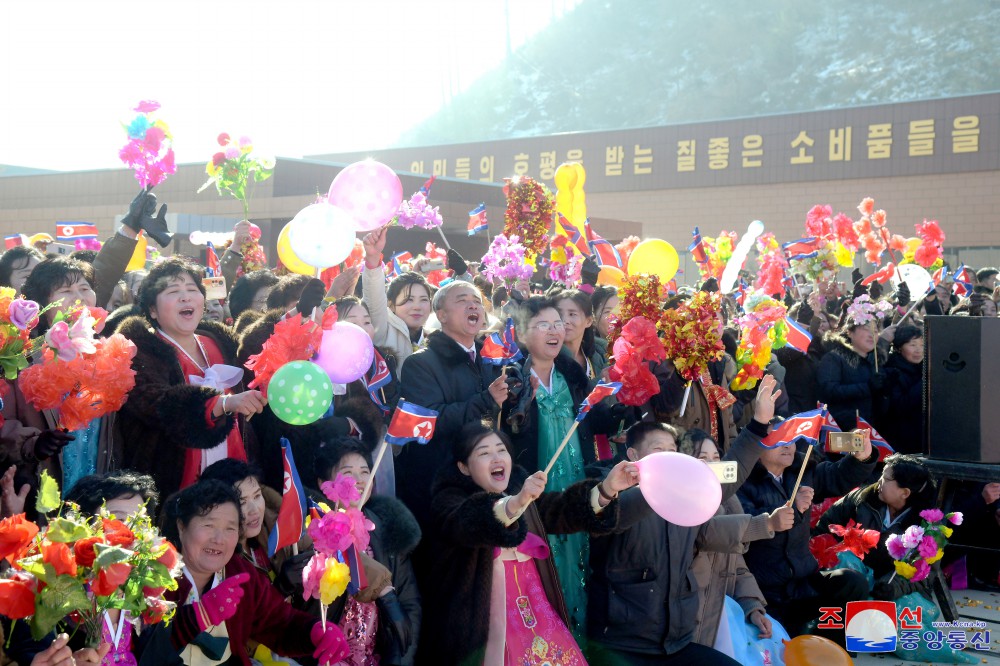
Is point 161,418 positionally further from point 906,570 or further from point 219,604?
point 906,570

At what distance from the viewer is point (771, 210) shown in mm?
19953

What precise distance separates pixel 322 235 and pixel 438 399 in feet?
2.61

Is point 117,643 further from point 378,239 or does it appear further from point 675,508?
point 378,239

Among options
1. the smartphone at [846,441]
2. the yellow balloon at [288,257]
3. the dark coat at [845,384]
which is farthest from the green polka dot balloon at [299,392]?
the dark coat at [845,384]

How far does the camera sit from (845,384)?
23.1 ft

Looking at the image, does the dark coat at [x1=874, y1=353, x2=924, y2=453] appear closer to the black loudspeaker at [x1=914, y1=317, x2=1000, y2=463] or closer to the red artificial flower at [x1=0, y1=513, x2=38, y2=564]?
the black loudspeaker at [x1=914, y1=317, x2=1000, y2=463]

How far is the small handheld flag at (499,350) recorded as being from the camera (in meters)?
4.18

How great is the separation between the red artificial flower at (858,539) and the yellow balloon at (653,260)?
5.78ft

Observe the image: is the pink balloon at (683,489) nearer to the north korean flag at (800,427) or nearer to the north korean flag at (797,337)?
the north korean flag at (800,427)

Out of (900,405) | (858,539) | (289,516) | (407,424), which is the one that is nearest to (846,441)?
(858,539)

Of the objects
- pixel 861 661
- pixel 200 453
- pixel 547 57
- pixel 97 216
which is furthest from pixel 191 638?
pixel 547 57

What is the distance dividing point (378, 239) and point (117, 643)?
7.31 feet

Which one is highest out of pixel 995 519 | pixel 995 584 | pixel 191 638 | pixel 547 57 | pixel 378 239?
pixel 547 57

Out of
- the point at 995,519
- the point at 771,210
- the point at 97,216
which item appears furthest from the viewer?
the point at 771,210
